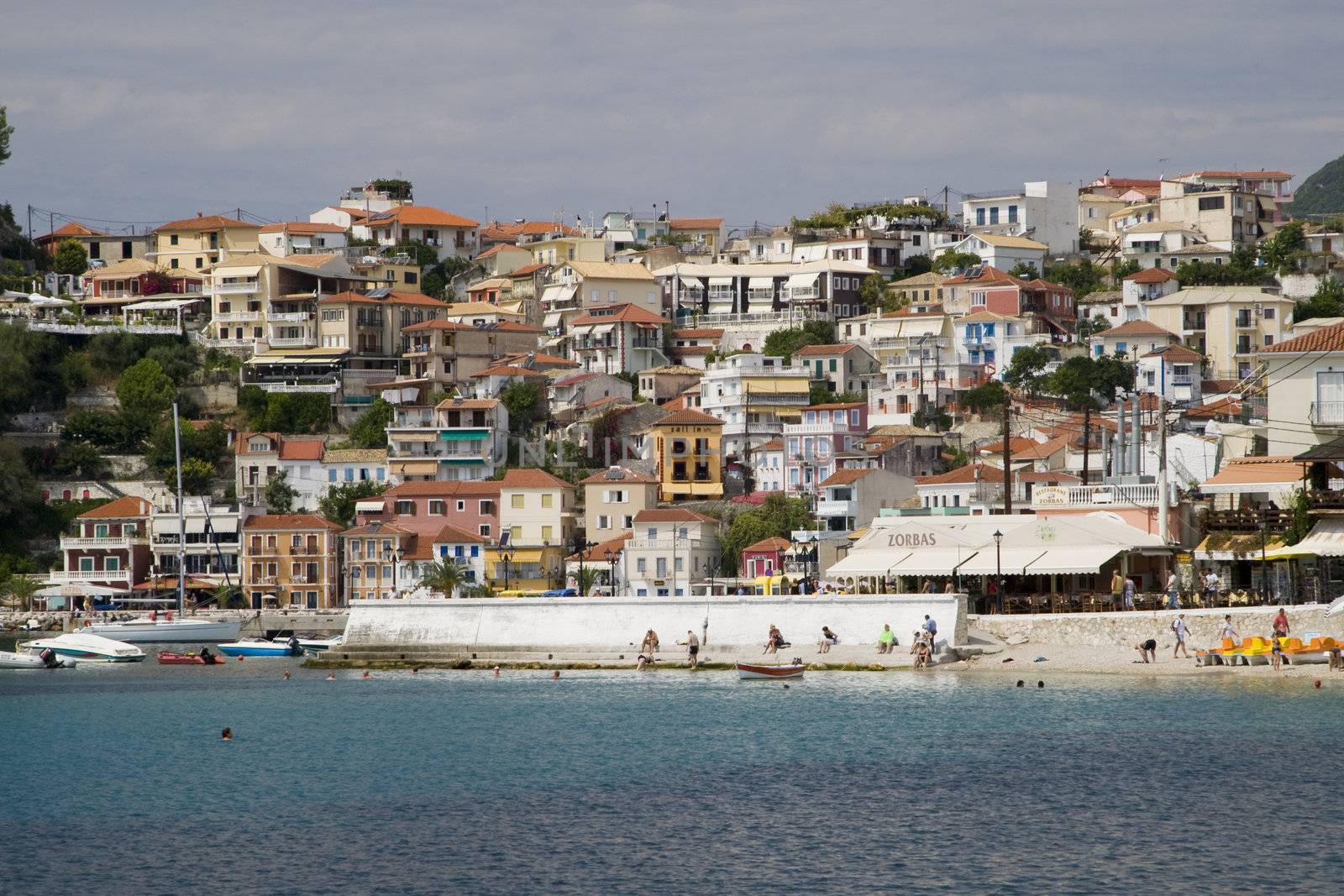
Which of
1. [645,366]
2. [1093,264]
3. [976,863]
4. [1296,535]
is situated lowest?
[976,863]

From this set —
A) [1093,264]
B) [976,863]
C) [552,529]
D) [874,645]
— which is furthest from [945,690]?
[1093,264]

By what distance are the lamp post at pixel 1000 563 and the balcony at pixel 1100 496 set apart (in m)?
3.58

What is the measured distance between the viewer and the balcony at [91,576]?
83.6 m

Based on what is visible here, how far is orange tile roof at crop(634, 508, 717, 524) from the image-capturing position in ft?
255

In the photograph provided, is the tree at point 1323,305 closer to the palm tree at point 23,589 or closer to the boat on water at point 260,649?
the boat on water at point 260,649

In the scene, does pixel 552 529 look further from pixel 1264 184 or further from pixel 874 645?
pixel 1264 184

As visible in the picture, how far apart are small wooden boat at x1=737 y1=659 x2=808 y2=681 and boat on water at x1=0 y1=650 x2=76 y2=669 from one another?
89.7 feet

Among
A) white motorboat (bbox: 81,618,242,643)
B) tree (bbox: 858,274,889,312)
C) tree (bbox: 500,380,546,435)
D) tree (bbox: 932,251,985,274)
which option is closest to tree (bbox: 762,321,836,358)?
tree (bbox: 858,274,889,312)

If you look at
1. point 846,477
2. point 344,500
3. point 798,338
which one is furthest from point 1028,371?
point 344,500

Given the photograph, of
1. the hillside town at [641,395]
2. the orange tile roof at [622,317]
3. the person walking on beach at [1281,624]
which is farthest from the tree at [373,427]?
the person walking on beach at [1281,624]

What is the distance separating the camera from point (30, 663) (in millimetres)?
61375

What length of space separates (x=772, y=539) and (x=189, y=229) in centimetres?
6123

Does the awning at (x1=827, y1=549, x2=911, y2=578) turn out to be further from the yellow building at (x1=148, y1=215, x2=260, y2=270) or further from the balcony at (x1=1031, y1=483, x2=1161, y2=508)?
the yellow building at (x1=148, y1=215, x2=260, y2=270)

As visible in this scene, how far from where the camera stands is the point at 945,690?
4200 centimetres
